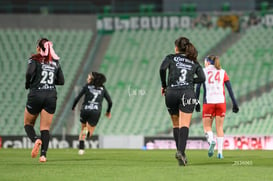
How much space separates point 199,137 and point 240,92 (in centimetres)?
584

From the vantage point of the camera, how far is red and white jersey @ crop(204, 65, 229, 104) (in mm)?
17391

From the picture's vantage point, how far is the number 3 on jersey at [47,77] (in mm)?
14320

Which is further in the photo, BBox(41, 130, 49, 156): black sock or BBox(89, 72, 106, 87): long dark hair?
BBox(89, 72, 106, 87): long dark hair

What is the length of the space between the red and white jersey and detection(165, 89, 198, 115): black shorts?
4346 mm

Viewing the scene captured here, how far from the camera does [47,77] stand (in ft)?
47.1

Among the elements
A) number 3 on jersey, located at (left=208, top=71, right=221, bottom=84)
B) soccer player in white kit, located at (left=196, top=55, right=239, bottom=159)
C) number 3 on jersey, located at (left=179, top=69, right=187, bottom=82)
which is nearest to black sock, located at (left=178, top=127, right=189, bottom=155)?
number 3 on jersey, located at (left=179, top=69, right=187, bottom=82)

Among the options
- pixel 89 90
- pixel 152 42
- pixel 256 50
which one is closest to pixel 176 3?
pixel 152 42

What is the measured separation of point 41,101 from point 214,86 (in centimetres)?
486

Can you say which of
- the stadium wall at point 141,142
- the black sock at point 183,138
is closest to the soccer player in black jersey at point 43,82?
the black sock at point 183,138

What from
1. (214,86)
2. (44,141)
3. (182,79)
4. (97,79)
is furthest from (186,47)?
(97,79)

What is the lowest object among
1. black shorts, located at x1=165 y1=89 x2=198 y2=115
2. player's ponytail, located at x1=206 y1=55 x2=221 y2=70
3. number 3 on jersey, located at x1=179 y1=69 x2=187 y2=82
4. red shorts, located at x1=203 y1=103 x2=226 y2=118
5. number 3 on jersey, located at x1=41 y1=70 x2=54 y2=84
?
black shorts, located at x1=165 y1=89 x2=198 y2=115

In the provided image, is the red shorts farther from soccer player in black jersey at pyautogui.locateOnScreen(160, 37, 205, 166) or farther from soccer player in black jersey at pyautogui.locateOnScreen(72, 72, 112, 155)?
soccer player in black jersey at pyautogui.locateOnScreen(160, 37, 205, 166)

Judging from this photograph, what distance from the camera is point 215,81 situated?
1750cm

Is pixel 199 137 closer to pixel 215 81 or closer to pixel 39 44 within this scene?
pixel 215 81
